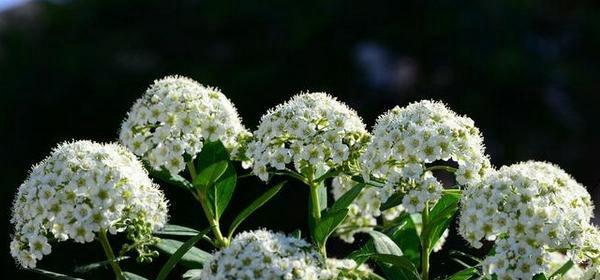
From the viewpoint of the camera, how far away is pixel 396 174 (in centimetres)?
234

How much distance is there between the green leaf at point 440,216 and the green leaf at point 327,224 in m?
0.18

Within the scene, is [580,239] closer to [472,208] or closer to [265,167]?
[472,208]

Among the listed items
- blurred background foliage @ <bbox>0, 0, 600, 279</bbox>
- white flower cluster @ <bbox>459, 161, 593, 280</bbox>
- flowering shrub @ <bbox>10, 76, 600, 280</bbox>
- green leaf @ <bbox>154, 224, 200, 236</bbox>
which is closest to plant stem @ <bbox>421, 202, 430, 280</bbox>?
flowering shrub @ <bbox>10, 76, 600, 280</bbox>

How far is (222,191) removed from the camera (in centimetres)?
267

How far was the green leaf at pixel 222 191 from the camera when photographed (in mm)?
2646

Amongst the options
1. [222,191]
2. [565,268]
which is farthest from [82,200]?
[565,268]

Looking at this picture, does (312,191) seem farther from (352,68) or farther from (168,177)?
(352,68)

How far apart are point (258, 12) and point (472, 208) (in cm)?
797

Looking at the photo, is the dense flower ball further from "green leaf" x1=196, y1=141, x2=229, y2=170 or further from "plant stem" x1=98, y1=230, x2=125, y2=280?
"green leaf" x1=196, y1=141, x2=229, y2=170

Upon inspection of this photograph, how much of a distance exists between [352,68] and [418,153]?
716 centimetres

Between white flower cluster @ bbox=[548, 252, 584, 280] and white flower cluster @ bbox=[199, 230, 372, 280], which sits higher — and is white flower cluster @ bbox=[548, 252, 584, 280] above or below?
above

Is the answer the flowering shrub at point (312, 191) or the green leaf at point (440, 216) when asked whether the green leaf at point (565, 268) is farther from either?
the green leaf at point (440, 216)

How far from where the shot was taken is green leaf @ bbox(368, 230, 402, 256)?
2.47 meters

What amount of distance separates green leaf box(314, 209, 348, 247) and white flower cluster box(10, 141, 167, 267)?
0.34 metres
